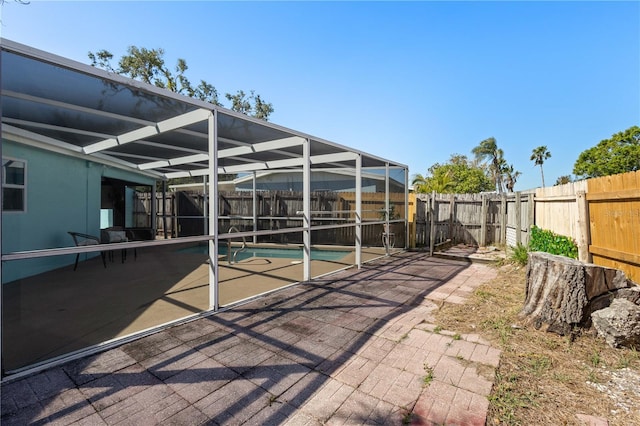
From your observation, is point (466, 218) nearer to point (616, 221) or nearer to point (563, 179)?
point (616, 221)

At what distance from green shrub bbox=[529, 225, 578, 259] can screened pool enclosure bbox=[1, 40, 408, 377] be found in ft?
9.44

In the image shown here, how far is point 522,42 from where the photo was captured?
7379 mm

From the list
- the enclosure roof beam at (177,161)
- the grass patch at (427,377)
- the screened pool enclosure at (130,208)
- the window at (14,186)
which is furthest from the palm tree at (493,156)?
the window at (14,186)

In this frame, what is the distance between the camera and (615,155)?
23.9 meters

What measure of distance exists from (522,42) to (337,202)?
628cm

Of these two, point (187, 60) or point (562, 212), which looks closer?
point (562, 212)

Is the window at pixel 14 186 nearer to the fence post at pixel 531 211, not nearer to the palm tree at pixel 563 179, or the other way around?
the fence post at pixel 531 211

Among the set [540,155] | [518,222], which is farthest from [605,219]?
[540,155]

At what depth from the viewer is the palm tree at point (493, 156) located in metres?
31.2

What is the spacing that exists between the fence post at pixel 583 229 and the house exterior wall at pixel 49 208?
315 inches

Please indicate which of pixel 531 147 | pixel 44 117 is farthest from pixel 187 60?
pixel 531 147

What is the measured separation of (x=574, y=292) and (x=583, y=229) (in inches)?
70.5

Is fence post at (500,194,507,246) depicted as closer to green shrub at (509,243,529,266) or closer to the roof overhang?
green shrub at (509,243,529,266)

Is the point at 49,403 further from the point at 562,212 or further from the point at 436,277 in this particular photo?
the point at 562,212
